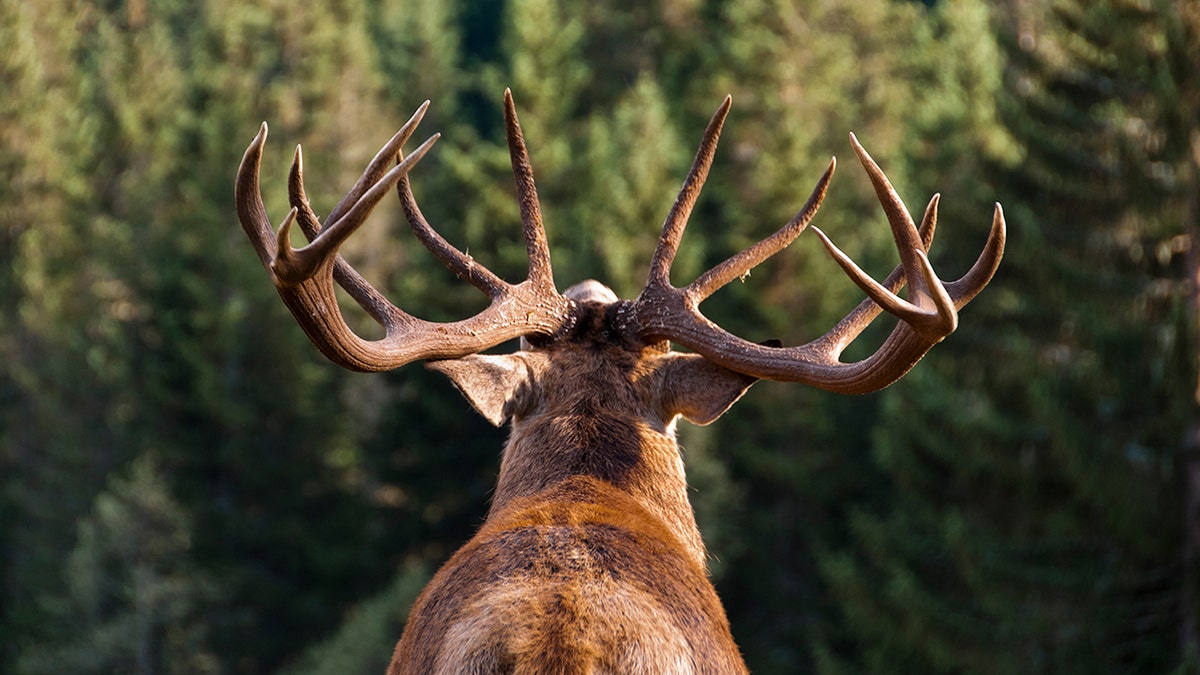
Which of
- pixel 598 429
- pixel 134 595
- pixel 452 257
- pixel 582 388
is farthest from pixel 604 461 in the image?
pixel 134 595

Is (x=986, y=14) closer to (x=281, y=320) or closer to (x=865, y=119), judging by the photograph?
(x=865, y=119)

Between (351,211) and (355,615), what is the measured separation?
89.4ft

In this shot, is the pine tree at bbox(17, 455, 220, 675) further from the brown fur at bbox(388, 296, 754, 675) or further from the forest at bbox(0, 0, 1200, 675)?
the brown fur at bbox(388, 296, 754, 675)

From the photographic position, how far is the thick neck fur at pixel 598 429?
15.1 feet

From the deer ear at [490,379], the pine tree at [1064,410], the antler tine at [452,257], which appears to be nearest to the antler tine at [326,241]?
the deer ear at [490,379]

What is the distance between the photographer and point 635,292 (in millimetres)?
27969

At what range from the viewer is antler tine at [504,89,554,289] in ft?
17.1

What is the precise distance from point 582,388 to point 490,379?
1.02 feet

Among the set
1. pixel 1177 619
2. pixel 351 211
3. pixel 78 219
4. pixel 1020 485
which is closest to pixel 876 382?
pixel 351 211

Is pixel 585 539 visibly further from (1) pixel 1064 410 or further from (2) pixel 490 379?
(1) pixel 1064 410

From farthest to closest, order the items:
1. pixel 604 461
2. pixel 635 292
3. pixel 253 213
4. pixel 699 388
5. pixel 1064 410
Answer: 1. pixel 635 292
2. pixel 1064 410
3. pixel 699 388
4. pixel 604 461
5. pixel 253 213

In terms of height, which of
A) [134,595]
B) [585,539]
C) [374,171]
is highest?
[374,171]

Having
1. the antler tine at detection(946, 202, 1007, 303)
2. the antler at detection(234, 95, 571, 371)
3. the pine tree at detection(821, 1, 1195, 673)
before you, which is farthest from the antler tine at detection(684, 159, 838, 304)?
the pine tree at detection(821, 1, 1195, 673)

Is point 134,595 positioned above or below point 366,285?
below
